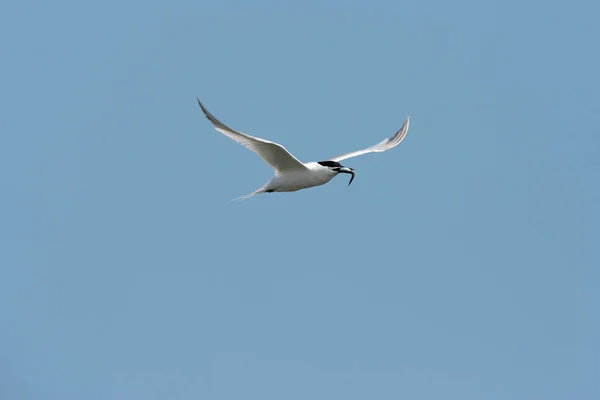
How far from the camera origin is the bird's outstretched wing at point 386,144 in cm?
2352

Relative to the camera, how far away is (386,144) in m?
24.6

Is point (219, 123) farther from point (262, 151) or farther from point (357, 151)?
point (357, 151)

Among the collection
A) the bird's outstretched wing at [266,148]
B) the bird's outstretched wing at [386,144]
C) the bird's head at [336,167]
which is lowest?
the bird's outstretched wing at [266,148]

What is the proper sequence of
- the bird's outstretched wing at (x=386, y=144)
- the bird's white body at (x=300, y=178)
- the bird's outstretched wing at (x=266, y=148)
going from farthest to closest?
the bird's outstretched wing at (x=386, y=144), the bird's white body at (x=300, y=178), the bird's outstretched wing at (x=266, y=148)

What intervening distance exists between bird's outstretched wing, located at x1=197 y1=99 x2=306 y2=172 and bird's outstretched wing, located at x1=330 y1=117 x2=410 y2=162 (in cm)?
288

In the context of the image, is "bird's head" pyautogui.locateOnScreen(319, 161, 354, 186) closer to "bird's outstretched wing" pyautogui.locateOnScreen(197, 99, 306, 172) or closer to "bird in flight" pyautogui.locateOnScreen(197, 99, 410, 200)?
"bird in flight" pyautogui.locateOnScreen(197, 99, 410, 200)

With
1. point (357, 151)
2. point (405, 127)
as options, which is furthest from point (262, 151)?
point (405, 127)

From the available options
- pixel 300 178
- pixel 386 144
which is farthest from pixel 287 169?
pixel 386 144

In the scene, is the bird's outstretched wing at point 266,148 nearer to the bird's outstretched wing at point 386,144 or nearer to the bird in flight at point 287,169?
the bird in flight at point 287,169

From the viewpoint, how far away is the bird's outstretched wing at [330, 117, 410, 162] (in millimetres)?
23520

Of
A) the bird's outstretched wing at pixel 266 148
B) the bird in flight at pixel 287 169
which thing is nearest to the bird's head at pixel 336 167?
the bird in flight at pixel 287 169

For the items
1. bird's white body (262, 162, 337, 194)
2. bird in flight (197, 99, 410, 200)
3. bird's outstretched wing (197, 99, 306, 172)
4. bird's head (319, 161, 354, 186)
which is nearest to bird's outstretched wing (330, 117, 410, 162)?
bird in flight (197, 99, 410, 200)

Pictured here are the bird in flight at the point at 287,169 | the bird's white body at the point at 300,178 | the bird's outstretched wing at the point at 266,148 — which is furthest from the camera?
the bird's white body at the point at 300,178

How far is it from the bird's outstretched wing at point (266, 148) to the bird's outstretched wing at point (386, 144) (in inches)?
113
